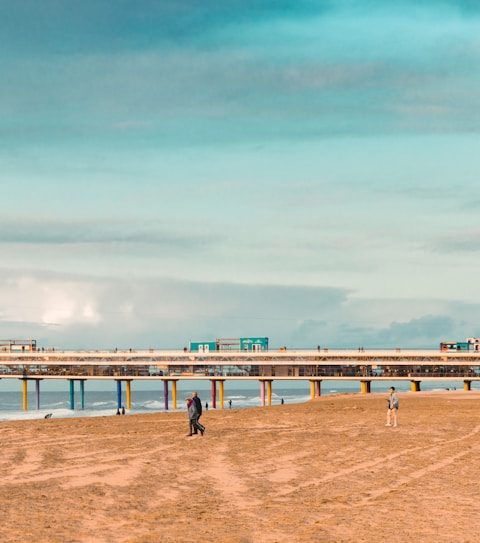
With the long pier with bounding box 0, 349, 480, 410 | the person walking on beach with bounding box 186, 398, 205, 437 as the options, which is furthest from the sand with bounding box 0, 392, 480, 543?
the long pier with bounding box 0, 349, 480, 410

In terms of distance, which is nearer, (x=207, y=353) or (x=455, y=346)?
(x=207, y=353)

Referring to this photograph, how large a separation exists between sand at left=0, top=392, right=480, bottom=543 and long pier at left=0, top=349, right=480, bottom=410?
65.9 m

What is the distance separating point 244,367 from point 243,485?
88977 mm

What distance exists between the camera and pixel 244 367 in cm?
11038

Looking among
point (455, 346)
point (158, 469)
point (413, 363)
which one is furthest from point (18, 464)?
point (455, 346)

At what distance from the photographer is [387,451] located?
2939cm

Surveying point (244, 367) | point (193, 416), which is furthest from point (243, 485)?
point (244, 367)

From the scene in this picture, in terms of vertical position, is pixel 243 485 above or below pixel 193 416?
below

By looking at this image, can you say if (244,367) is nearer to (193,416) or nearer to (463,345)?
(463,345)

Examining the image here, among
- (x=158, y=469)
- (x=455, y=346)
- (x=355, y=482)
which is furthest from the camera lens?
(x=455, y=346)

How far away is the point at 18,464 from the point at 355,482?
9896 mm

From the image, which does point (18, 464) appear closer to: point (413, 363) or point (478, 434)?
point (478, 434)

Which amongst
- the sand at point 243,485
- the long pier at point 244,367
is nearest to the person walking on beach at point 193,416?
the sand at point 243,485

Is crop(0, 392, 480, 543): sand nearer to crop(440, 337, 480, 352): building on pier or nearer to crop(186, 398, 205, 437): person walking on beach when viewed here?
crop(186, 398, 205, 437): person walking on beach
